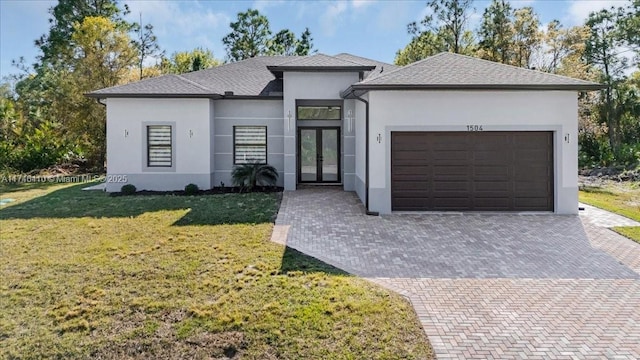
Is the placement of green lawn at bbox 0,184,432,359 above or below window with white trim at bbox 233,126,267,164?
below

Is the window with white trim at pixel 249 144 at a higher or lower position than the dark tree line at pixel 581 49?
lower

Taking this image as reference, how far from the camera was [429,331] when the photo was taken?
4.84 m

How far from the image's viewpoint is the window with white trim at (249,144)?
51.1 ft

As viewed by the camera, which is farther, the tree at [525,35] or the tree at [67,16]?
the tree at [67,16]

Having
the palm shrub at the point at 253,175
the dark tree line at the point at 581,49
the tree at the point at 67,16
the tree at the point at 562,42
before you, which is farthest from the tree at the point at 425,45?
the tree at the point at 67,16

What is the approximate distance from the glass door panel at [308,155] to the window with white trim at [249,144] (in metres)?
1.46

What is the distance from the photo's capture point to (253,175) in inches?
580

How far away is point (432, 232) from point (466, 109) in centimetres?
390

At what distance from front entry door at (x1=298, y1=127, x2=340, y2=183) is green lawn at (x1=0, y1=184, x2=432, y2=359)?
6.87 m

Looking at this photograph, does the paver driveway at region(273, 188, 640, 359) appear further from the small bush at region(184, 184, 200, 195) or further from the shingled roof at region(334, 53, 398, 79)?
the shingled roof at region(334, 53, 398, 79)

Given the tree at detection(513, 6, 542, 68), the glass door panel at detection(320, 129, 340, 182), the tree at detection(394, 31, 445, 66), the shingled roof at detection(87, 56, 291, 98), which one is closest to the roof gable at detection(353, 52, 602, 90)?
the glass door panel at detection(320, 129, 340, 182)

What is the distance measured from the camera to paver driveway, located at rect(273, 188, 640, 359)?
4.69 meters

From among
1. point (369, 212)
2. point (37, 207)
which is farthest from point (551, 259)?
point (37, 207)

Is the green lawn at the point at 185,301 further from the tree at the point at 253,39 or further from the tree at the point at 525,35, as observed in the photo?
the tree at the point at 253,39
